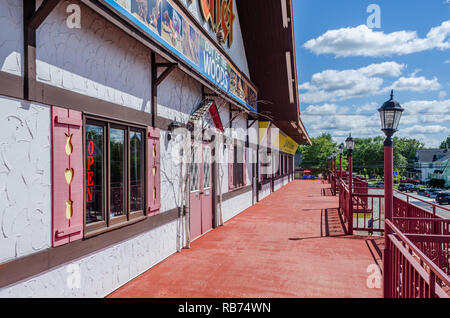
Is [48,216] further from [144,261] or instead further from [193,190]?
[193,190]

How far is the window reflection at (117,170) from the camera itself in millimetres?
4793

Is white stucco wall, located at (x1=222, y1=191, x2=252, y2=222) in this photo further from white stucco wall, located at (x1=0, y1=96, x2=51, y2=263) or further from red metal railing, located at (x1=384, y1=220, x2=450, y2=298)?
white stucco wall, located at (x1=0, y1=96, x2=51, y2=263)

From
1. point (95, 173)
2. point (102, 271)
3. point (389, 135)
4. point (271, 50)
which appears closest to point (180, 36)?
point (95, 173)

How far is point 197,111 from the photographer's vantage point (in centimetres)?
777

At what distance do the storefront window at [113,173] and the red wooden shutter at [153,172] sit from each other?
4.2 inches

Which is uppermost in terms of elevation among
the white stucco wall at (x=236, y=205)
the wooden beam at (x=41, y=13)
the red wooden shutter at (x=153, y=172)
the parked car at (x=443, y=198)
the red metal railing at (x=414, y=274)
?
the wooden beam at (x=41, y=13)

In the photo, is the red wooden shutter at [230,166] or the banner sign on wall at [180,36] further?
the red wooden shutter at [230,166]

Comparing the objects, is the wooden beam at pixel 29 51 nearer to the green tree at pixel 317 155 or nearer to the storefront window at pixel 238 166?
the storefront window at pixel 238 166

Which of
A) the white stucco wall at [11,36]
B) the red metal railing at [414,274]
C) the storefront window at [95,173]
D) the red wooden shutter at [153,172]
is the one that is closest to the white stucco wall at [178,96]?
the red wooden shutter at [153,172]

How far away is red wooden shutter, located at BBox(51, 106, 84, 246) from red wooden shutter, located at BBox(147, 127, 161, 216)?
165cm

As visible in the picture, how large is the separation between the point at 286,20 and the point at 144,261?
9.35 meters

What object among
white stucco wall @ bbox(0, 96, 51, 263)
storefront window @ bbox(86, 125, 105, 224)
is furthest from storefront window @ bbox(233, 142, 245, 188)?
white stucco wall @ bbox(0, 96, 51, 263)
